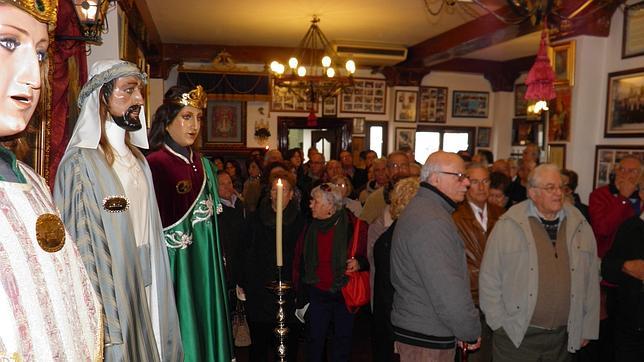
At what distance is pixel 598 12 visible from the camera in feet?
19.8

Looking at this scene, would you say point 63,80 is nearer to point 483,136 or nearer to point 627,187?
point 627,187

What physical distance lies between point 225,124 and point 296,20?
11.5ft

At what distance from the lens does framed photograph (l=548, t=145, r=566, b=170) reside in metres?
6.43

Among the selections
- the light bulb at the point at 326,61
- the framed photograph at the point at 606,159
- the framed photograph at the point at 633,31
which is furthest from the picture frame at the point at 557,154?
the light bulb at the point at 326,61

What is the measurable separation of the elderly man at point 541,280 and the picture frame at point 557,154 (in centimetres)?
371

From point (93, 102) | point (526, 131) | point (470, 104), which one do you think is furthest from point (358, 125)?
point (93, 102)

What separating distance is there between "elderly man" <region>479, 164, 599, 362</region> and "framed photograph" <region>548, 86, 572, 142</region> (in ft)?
12.3

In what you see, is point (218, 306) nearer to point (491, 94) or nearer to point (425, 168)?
point (425, 168)

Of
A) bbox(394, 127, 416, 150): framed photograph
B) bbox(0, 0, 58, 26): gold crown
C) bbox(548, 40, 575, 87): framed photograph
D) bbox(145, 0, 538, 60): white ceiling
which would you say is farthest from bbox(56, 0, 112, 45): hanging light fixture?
bbox(394, 127, 416, 150): framed photograph

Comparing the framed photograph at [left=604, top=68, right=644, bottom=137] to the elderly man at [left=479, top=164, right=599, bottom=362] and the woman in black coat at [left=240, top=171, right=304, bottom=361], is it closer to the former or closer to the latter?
the elderly man at [left=479, top=164, right=599, bottom=362]

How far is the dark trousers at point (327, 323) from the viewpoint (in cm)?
358

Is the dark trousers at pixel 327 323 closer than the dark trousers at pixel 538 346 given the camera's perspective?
No

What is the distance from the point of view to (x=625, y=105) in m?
5.92

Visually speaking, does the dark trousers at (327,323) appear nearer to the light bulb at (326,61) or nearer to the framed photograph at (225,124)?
the light bulb at (326,61)
